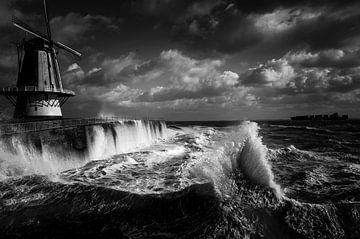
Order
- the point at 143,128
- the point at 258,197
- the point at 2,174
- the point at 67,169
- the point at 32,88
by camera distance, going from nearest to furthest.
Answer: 1. the point at 258,197
2. the point at 2,174
3. the point at 67,169
4. the point at 32,88
5. the point at 143,128

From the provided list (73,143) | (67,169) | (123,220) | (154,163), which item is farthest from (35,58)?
(123,220)

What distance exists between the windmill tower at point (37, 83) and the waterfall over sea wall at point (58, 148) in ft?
28.5

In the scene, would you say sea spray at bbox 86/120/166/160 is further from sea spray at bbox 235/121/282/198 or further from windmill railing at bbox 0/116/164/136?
sea spray at bbox 235/121/282/198

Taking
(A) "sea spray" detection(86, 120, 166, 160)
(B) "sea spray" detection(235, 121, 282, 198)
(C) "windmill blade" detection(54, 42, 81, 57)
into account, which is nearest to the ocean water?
(B) "sea spray" detection(235, 121, 282, 198)

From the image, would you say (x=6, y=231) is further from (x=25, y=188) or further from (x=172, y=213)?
(x=172, y=213)

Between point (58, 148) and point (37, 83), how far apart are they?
36.8 feet

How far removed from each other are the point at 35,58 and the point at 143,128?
14.6 meters

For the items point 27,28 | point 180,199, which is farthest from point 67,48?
point 180,199

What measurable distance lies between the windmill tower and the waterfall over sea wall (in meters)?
8.67

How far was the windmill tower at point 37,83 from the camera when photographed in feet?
79.2

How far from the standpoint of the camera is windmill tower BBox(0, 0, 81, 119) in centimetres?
2414

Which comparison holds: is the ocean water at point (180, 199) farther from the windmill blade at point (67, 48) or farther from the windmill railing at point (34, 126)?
the windmill blade at point (67, 48)

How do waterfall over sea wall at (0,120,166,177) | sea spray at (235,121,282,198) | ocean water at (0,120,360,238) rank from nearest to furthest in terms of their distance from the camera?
ocean water at (0,120,360,238) → sea spray at (235,121,282,198) → waterfall over sea wall at (0,120,166,177)

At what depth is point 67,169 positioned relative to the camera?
53.2ft
